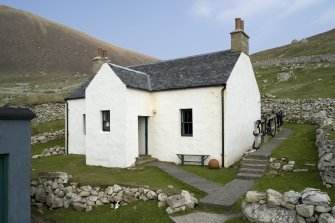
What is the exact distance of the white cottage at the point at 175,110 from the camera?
17.0 metres

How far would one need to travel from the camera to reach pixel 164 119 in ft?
61.5

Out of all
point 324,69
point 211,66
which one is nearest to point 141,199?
point 211,66

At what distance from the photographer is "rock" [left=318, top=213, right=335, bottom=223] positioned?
298 inches

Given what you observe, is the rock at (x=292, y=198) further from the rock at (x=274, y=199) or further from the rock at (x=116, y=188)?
the rock at (x=116, y=188)

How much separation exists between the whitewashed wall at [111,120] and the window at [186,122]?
11.5 feet

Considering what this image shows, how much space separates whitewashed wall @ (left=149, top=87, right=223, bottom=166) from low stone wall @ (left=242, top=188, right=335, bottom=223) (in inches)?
303

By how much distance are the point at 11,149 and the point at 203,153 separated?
1063 cm

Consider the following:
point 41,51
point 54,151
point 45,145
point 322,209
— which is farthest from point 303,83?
point 41,51

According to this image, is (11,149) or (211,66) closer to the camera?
(11,149)

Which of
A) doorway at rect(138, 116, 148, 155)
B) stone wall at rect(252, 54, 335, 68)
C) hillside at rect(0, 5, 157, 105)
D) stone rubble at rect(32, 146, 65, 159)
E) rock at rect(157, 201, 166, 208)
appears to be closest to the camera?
rock at rect(157, 201, 166, 208)

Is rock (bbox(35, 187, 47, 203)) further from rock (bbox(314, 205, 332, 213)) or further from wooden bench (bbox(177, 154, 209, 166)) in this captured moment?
rock (bbox(314, 205, 332, 213))

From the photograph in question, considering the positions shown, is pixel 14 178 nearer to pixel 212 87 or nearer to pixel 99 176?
pixel 99 176

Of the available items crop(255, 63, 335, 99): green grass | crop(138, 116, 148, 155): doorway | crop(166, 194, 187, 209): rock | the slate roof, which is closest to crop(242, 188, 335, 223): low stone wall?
crop(166, 194, 187, 209): rock

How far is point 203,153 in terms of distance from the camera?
17.2 metres
